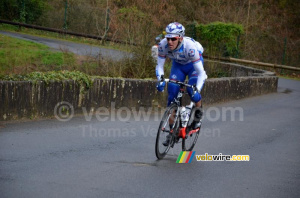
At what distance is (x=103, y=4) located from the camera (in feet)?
94.5

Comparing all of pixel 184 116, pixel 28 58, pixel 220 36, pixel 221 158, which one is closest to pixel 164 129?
pixel 184 116

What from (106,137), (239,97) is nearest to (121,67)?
(239,97)

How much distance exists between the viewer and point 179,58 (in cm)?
816

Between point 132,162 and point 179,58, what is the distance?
1885 millimetres

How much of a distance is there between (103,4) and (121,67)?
15.4 meters

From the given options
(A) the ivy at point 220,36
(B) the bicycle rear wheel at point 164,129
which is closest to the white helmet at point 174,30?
(B) the bicycle rear wheel at point 164,129

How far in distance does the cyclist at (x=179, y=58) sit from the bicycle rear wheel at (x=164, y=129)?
100 millimetres

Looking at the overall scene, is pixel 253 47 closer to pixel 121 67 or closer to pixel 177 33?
pixel 121 67

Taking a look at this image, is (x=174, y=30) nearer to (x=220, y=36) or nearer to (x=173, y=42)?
(x=173, y=42)

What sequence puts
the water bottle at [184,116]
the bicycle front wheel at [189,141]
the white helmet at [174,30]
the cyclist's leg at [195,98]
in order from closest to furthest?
the white helmet at [174,30]
the water bottle at [184,116]
the cyclist's leg at [195,98]
the bicycle front wheel at [189,141]

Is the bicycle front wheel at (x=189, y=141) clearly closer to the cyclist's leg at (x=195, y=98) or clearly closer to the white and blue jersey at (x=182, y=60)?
the cyclist's leg at (x=195, y=98)

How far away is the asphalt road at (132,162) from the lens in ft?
A: 20.3

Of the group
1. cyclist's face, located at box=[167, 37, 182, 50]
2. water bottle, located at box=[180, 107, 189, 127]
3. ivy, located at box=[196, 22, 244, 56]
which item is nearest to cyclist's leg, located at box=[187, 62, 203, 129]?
water bottle, located at box=[180, 107, 189, 127]

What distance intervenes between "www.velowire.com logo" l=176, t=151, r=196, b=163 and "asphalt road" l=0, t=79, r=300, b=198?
101 millimetres
